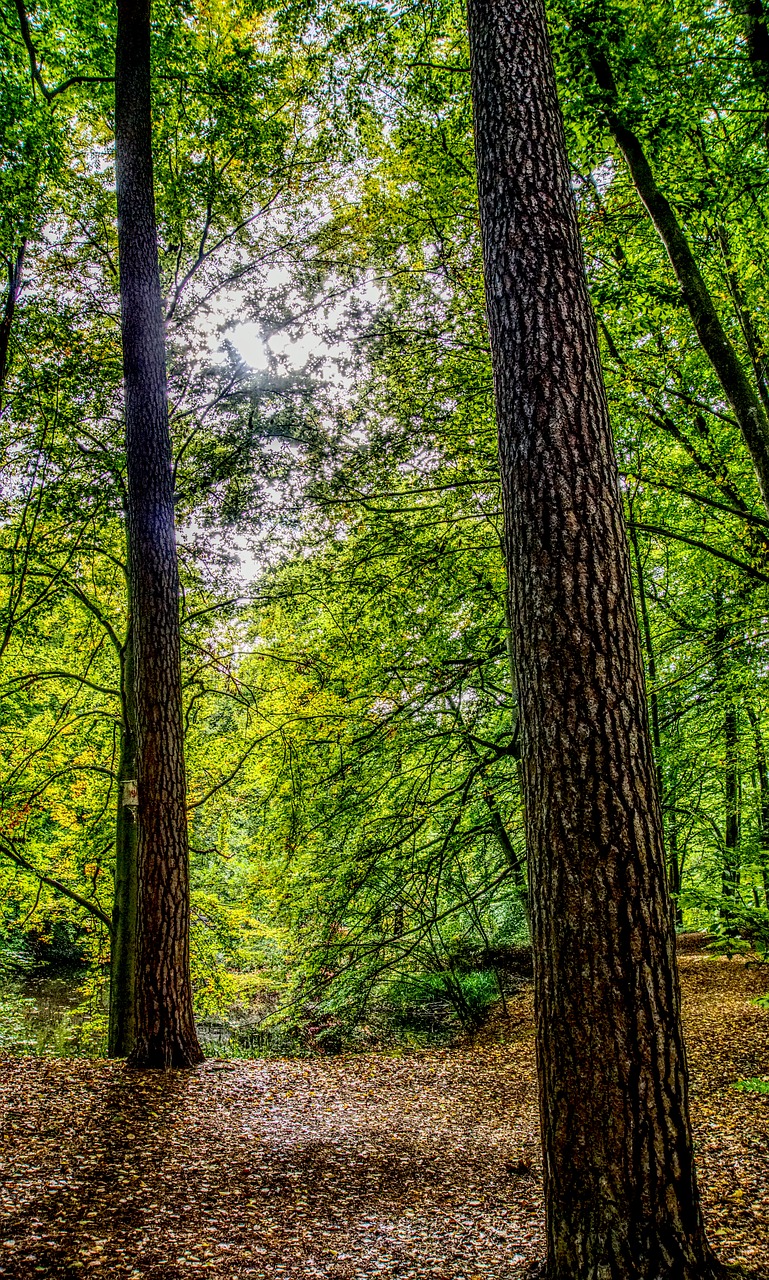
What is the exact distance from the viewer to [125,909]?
303 inches

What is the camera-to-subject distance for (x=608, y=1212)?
197 centimetres

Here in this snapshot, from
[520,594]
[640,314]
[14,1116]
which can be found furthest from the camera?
[640,314]

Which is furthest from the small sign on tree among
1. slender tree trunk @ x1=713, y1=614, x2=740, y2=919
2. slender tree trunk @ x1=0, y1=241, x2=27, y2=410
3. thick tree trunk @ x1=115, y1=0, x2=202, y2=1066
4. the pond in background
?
the pond in background

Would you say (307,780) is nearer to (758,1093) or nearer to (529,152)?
(758,1093)

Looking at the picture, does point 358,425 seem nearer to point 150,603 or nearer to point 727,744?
point 150,603

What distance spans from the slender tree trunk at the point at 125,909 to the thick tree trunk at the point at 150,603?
1.88 m

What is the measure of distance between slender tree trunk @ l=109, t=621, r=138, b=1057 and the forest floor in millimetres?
2425

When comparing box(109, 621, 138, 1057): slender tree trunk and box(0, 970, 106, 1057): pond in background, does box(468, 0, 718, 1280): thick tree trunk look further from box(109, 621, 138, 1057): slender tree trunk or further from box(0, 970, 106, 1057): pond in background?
box(0, 970, 106, 1057): pond in background

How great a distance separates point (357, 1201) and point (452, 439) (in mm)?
5830

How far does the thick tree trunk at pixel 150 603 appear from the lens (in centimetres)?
482

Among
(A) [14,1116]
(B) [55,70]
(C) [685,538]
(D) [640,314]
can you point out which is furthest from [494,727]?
→ (B) [55,70]

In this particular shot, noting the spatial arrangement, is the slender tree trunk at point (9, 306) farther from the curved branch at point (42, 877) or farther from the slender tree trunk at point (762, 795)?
the slender tree trunk at point (762, 795)

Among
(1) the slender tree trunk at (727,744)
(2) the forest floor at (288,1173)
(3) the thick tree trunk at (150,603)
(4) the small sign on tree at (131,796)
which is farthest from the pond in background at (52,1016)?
(1) the slender tree trunk at (727,744)

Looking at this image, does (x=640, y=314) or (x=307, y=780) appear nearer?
(x=640, y=314)
